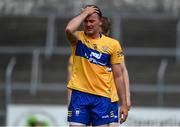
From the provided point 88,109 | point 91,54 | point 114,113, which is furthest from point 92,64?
point 114,113

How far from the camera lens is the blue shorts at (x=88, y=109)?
20.9 feet

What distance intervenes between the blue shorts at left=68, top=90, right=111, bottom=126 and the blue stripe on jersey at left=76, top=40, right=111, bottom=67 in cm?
33

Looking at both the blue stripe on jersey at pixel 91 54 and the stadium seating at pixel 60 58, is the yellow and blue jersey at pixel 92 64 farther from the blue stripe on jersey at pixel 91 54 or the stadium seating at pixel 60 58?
the stadium seating at pixel 60 58

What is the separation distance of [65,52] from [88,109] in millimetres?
9813

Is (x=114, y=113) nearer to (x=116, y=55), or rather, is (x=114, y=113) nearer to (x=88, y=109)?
(x=88, y=109)

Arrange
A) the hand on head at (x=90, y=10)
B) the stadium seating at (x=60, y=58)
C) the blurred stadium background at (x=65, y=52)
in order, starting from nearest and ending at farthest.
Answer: the hand on head at (x=90, y=10) → the blurred stadium background at (x=65, y=52) → the stadium seating at (x=60, y=58)

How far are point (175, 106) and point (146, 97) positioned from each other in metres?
0.72

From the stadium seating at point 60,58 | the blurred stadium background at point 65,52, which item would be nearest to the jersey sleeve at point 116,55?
the blurred stadium background at point 65,52

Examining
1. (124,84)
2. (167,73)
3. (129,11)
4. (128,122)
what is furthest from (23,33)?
(124,84)

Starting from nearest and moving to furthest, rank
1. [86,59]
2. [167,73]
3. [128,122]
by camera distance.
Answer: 1. [86,59]
2. [128,122]
3. [167,73]

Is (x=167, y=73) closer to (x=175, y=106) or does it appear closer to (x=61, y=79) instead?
(x=175, y=106)

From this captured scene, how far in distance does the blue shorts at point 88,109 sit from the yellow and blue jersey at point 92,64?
58 millimetres

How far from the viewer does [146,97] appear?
14273 mm

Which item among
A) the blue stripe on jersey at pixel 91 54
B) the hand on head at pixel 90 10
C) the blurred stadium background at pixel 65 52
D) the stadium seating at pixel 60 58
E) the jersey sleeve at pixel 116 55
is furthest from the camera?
the stadium seating at pixel 60 58
